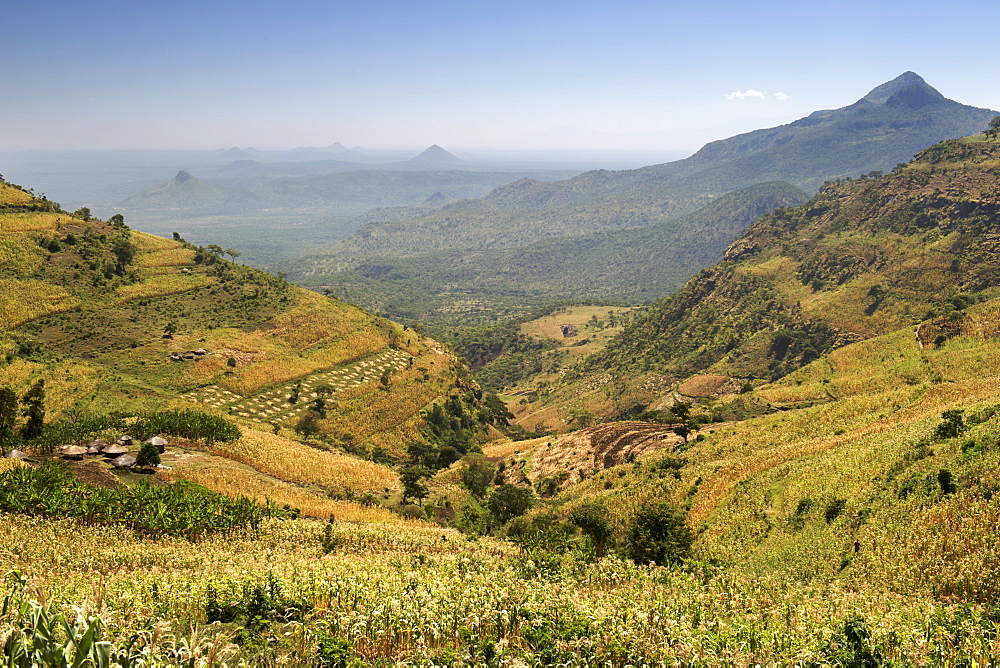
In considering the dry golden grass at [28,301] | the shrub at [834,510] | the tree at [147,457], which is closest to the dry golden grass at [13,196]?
the dry golden grass at [28,301]

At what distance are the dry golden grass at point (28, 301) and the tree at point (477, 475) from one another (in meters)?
73.8

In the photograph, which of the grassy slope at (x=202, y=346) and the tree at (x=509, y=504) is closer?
the tree at (x=509, y=504)

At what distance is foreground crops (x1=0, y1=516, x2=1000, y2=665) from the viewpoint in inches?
421

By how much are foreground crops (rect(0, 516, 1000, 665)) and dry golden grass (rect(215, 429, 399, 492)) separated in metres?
21.0

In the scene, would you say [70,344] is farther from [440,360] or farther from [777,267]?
[777,267]

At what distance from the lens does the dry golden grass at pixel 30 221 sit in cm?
9781

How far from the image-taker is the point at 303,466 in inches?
1732

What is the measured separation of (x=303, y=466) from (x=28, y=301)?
7325cm

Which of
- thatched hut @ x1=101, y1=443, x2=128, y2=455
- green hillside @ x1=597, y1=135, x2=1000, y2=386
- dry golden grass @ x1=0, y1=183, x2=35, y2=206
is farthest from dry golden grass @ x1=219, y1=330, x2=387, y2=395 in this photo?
green hillside @ x1=597, y1=135, x2=1000, y2=386

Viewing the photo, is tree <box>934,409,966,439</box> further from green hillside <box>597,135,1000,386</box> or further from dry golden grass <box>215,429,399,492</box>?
green hillside <box>597,135,1000,386</box>

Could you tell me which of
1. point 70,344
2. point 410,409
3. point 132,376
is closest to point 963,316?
point 410,409

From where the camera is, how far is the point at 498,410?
4887 inches

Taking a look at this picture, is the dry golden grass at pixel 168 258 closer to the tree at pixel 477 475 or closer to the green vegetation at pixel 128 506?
the tree at pixel 477 475

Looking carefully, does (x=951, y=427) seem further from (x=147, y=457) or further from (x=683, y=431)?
(x=147, y=457)
